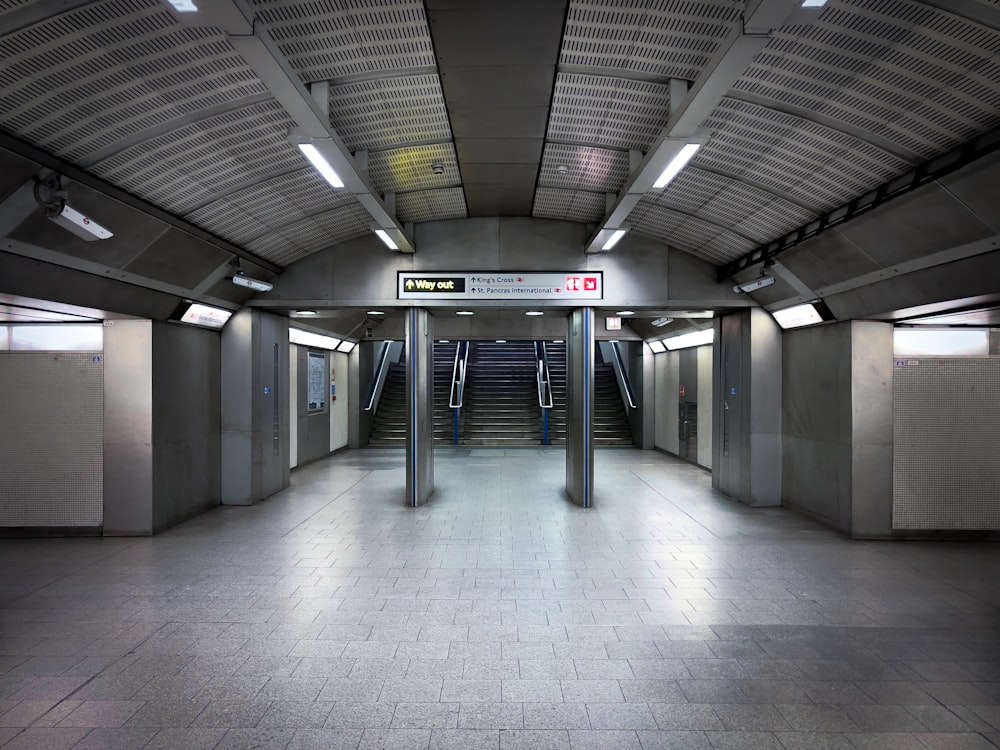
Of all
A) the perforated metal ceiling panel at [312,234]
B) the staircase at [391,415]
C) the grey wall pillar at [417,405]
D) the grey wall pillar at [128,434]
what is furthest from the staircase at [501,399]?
the grey wall pillar at [128,434]

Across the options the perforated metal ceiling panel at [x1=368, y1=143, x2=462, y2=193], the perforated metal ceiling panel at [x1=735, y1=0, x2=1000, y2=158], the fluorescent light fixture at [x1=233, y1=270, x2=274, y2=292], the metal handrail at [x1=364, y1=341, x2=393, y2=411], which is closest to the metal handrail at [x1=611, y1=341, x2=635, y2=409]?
the metal handrail at [x1=364, y1=341, x2=393, y2=411]

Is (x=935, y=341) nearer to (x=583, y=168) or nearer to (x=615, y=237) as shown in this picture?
(x=615, y=237)

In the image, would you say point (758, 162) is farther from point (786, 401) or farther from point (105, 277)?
point (105, 277)

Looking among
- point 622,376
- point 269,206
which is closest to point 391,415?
point 622,376

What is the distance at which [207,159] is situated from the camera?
4410mm

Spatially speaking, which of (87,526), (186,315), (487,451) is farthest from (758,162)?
(487,451)

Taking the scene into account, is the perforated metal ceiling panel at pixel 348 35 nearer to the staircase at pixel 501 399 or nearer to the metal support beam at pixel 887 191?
the metal support beam at pixel 887 191

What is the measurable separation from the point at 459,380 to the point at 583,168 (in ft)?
31.5

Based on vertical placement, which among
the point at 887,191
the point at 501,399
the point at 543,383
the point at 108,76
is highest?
the point at 108,76

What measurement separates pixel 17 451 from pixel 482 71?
241 inches

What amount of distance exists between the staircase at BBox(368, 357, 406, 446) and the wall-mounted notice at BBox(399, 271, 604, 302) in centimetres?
733

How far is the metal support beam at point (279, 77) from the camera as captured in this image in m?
2.52

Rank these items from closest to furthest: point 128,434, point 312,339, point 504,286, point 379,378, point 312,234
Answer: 1. point 128,434
2. point 312,234
3. point 504,286
4. point 312,339
5. point 379,378

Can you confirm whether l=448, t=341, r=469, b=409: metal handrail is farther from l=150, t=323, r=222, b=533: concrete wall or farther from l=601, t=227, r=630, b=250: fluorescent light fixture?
l=601, t=227, r=630, b=250: fluorescent light fixture
